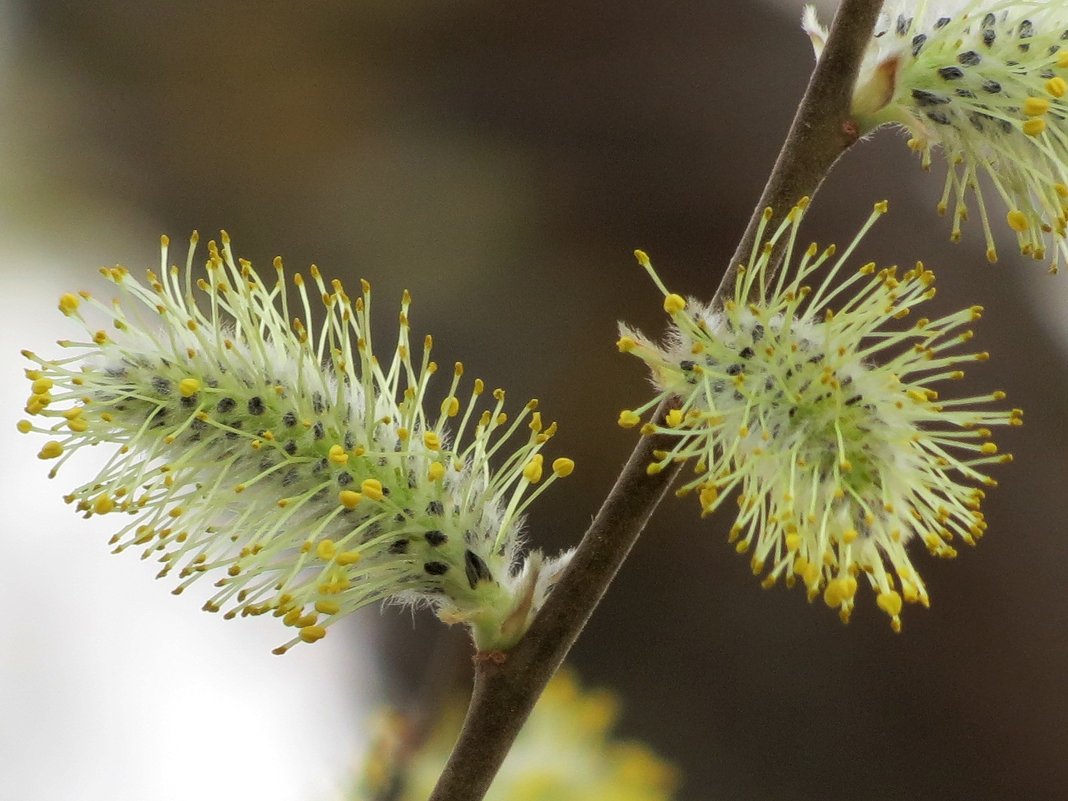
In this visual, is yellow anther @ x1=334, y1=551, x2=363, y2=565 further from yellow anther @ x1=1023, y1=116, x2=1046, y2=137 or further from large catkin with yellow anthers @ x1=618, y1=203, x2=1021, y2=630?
yellow anther @ x1=1023, y1=116, x2=1046, y2=137

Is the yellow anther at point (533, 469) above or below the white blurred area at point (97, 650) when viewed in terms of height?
above

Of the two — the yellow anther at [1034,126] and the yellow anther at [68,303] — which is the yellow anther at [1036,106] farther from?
the yellow anther at [68,303]

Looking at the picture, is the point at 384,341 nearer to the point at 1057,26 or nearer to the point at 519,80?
the point at 519,80

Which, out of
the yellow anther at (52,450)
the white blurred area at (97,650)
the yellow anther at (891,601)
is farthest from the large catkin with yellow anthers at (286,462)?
the white blurred area at (97,650)

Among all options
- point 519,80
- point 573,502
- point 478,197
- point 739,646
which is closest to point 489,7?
Answer: point 519,80

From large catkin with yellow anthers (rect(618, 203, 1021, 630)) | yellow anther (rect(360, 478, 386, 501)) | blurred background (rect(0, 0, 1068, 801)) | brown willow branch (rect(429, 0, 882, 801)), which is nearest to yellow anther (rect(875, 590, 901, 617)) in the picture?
large catkin with yellow anthers (rect(618, 203, 1021, 630))

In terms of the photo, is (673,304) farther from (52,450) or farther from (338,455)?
(52,450)

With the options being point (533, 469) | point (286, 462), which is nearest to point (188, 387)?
point (286, 462)
